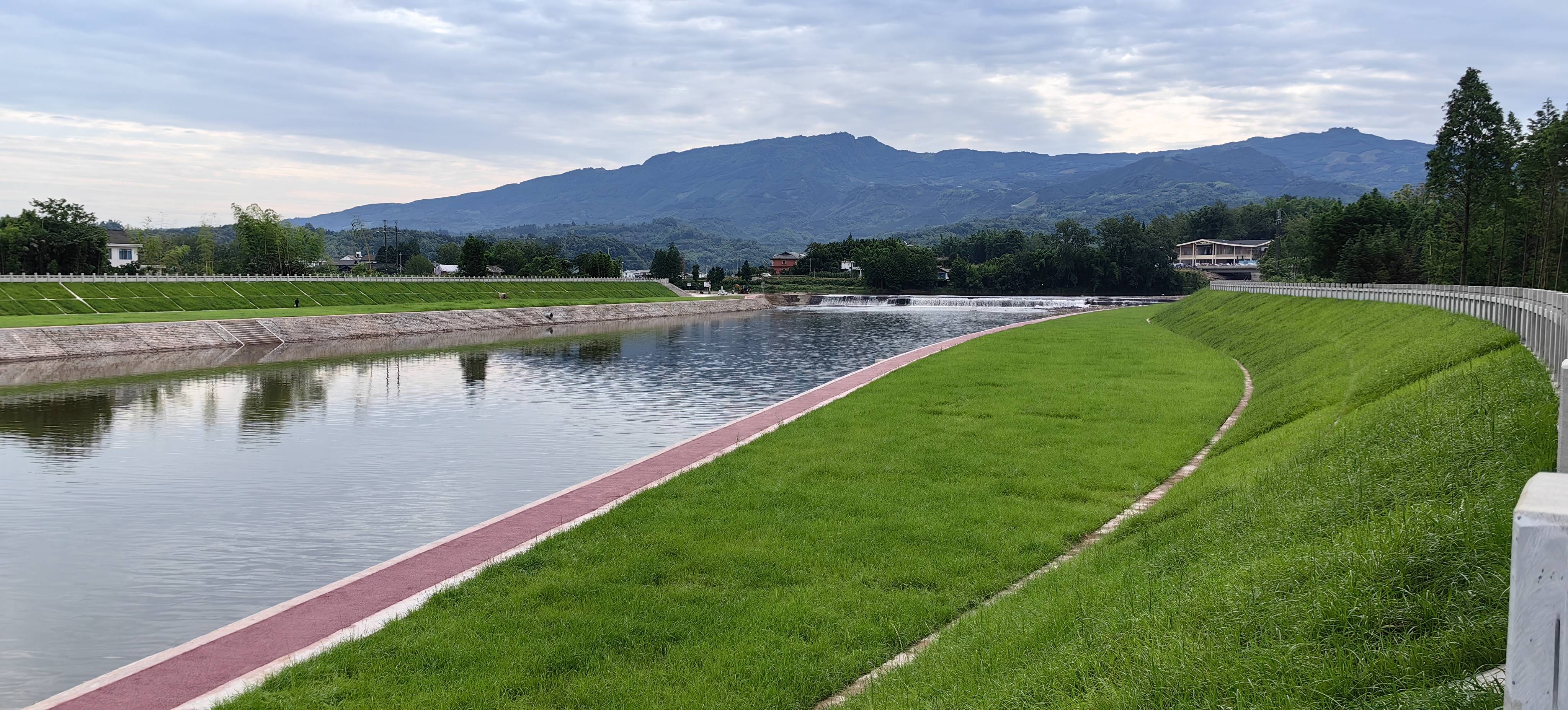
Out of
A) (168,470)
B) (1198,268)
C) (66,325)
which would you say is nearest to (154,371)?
(66,325)

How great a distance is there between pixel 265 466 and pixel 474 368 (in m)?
23.8

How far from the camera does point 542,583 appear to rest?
38.6ft

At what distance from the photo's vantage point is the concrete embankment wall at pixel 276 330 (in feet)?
159

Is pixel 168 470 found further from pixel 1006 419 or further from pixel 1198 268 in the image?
pixel 1198 268

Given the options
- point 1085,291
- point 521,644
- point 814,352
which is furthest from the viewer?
point 1085,291

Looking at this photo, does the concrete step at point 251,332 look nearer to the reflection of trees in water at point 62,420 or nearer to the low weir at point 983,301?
the reflection of trees in water at point 62,420

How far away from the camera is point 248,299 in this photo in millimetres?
78375

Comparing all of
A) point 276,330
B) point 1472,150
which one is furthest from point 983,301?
point 276,330

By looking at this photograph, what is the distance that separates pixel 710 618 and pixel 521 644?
1.96 metres

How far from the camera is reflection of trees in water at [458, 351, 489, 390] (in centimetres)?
3975

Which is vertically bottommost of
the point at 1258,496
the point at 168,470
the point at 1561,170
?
the point at 168,470

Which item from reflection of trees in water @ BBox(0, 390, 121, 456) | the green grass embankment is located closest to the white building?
the green grass embankment

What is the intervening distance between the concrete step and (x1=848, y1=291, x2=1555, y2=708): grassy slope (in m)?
56.3

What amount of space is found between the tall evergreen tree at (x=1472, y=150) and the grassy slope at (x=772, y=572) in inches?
1980
